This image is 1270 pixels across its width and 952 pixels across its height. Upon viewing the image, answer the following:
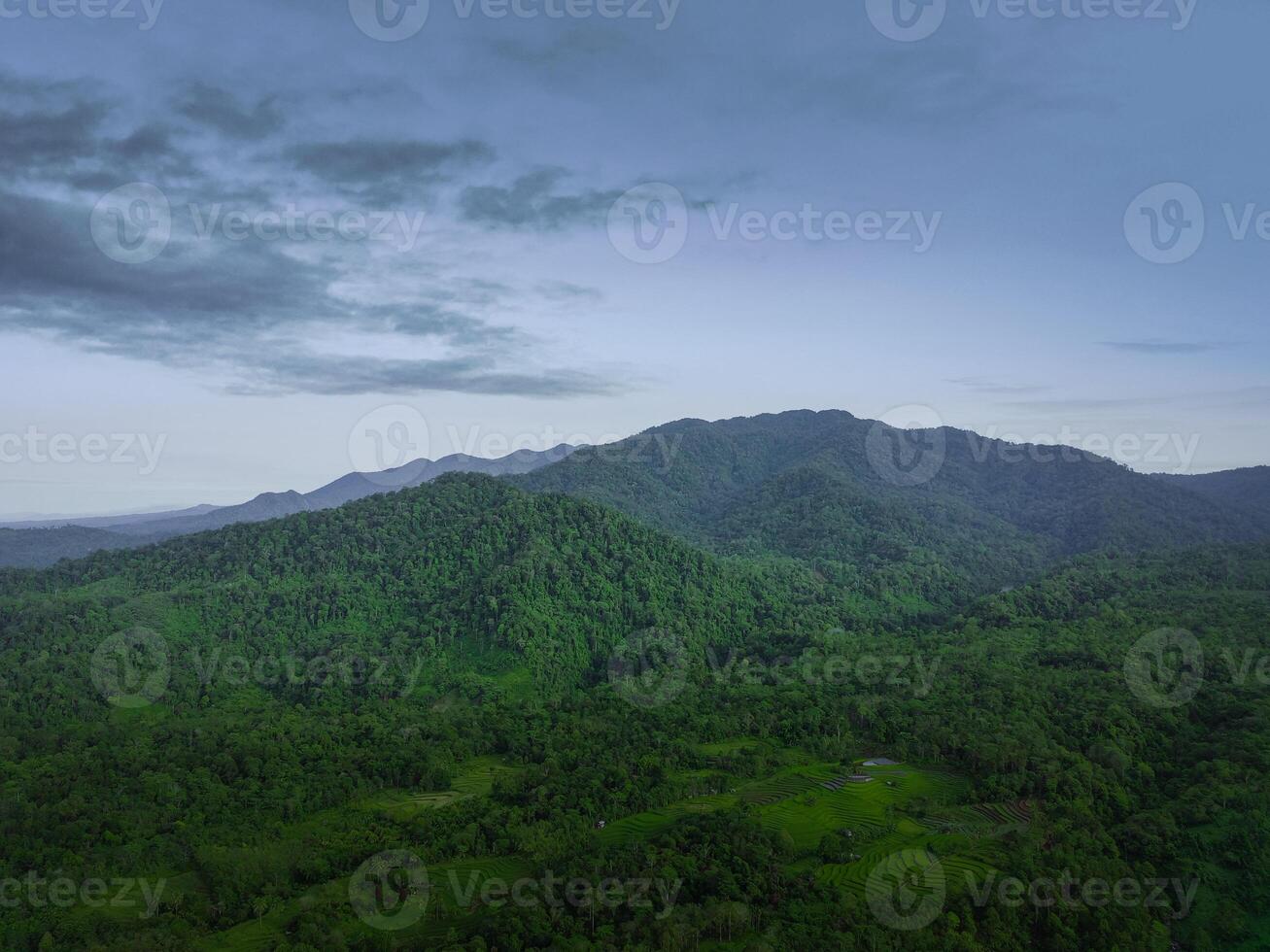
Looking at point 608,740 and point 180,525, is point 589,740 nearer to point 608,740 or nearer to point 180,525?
point 608,740

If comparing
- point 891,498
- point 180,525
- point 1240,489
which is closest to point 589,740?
point 891,498

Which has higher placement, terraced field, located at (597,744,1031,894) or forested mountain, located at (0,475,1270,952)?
forested mountain, located at (0,475,1270,952)

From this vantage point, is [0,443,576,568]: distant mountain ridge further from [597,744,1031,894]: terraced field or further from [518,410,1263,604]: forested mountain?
[597,744,1031,894]: terraced field

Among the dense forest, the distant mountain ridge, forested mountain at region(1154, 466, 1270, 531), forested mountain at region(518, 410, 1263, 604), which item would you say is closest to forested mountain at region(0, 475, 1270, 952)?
the dense forest

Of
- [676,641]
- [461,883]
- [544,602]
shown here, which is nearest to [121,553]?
[544,602]

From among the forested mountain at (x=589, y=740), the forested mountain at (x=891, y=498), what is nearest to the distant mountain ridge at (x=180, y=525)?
the forested mountain at (x=891, y=498)

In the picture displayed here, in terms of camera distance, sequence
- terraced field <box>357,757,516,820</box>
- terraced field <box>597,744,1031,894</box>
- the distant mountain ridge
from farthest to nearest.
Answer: the distant mountain ridge
terraced field <box>357,757,516,820</box>
terraced field <box>597,744,1031,894</box>
